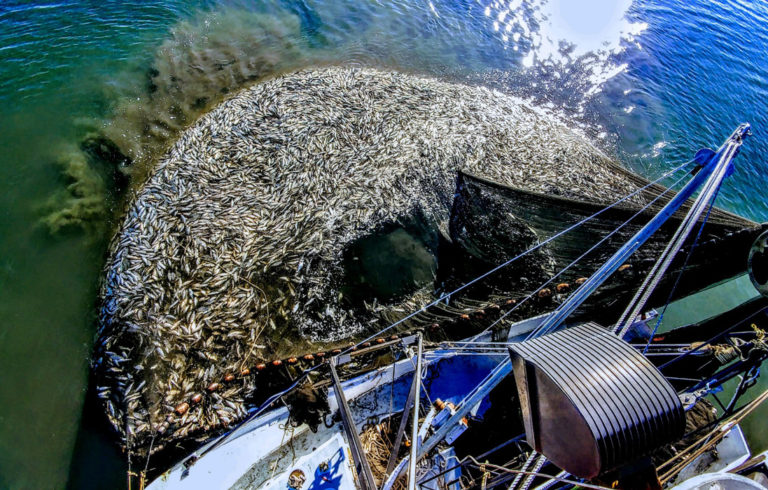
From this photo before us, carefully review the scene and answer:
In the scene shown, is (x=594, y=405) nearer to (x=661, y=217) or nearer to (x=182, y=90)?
(x=661, y=217)

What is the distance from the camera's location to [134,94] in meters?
10.4

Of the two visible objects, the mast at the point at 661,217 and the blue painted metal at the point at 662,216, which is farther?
the blue painted metal at the point at 662,216

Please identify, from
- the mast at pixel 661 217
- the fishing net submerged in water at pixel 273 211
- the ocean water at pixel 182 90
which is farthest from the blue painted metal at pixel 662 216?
the ocean water at pixel 182 90

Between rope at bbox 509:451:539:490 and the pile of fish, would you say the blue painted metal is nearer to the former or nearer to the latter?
rope at bbox 509:451:539:490

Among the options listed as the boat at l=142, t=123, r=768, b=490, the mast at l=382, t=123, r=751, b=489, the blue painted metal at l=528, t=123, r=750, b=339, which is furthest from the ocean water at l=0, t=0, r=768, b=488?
the blue painted metal at l=528, t=123, r=750, b=339

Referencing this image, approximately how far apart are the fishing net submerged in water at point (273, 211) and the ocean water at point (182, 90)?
81cm

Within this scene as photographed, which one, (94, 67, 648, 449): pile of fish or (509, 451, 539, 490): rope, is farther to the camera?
(94, 67, 648, 449): pile of fish

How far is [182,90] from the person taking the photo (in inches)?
435

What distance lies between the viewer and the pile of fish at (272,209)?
6469 millimetres

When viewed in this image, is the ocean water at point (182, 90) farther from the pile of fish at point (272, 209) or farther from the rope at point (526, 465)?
the rope at point (526, 465)

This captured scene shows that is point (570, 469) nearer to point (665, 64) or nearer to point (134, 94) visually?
point (134, 94)

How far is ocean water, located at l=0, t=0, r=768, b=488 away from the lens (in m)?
6.59

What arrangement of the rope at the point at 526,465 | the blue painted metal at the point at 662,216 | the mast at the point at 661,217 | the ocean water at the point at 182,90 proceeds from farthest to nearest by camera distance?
the ocean water at the point at 182,90 → the blue painted metal at the point at 662,216 → the mast at the point at 661,217 → the rope at the point at 526,465

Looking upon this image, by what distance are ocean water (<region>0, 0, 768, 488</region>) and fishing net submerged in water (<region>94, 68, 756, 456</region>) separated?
32.0 inches
